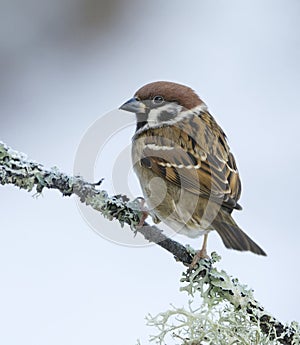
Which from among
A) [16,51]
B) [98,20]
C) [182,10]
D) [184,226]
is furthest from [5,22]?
[184,226]

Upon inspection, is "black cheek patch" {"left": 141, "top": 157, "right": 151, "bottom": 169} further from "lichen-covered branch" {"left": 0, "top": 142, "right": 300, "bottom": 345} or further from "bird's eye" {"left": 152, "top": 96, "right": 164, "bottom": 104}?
"lichen-covered branch" {"left": 0, "top": 142, "right": 300, "bottom": 345}

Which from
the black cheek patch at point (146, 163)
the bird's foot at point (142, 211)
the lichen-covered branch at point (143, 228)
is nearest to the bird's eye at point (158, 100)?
the black cheek patch at point (146, 163)

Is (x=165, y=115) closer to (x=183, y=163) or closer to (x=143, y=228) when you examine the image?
(x=183, y=163)

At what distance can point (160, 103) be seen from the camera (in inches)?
79.9

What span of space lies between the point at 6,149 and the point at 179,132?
688 mm

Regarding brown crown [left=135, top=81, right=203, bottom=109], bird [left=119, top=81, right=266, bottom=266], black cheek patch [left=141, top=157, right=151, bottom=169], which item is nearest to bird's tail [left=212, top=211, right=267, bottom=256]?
bird [left=119, top=81, right=266, bottom=266]

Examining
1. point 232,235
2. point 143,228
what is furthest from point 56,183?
point 232,235

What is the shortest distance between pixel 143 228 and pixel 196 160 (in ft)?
1.42

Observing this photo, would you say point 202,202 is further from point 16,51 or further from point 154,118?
point 16,51

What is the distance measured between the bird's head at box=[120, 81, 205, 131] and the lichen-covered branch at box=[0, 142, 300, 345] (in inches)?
19.4

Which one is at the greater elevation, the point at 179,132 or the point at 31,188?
the point at 179,132

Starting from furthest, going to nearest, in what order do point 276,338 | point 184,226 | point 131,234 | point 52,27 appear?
point 52,27 → point 184,226 → point 131,234 → point 276,338

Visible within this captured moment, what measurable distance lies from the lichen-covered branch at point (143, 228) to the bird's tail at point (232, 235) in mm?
150

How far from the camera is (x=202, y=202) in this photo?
1.93 meters
